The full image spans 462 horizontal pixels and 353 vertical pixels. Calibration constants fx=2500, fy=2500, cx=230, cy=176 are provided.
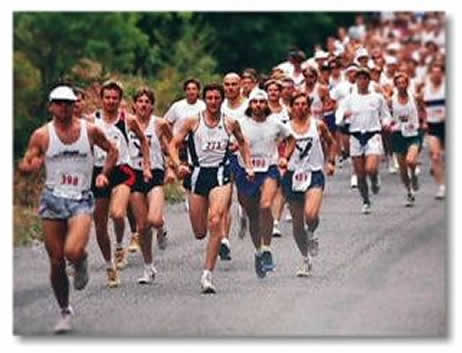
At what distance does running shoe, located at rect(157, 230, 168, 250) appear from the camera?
15.5 metres

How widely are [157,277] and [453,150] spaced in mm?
2006

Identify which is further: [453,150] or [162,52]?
[162,52]

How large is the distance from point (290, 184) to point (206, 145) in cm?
63

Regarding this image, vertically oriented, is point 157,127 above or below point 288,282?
above

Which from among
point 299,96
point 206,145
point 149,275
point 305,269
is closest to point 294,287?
point 305,269

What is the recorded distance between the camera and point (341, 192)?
1555cm

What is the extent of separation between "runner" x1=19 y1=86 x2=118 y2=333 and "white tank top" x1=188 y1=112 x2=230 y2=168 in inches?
21.5

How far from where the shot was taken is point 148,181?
15562 mm

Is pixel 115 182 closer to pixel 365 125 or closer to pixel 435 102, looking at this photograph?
pixel 365 125

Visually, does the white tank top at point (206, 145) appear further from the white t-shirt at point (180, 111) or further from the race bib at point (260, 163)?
the race bib at point (260, 163)

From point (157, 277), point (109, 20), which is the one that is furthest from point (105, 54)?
point (157, 277)

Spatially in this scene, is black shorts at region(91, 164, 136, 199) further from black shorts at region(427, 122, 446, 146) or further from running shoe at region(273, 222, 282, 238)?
black shorts at region(427, 122, 446, 146)
